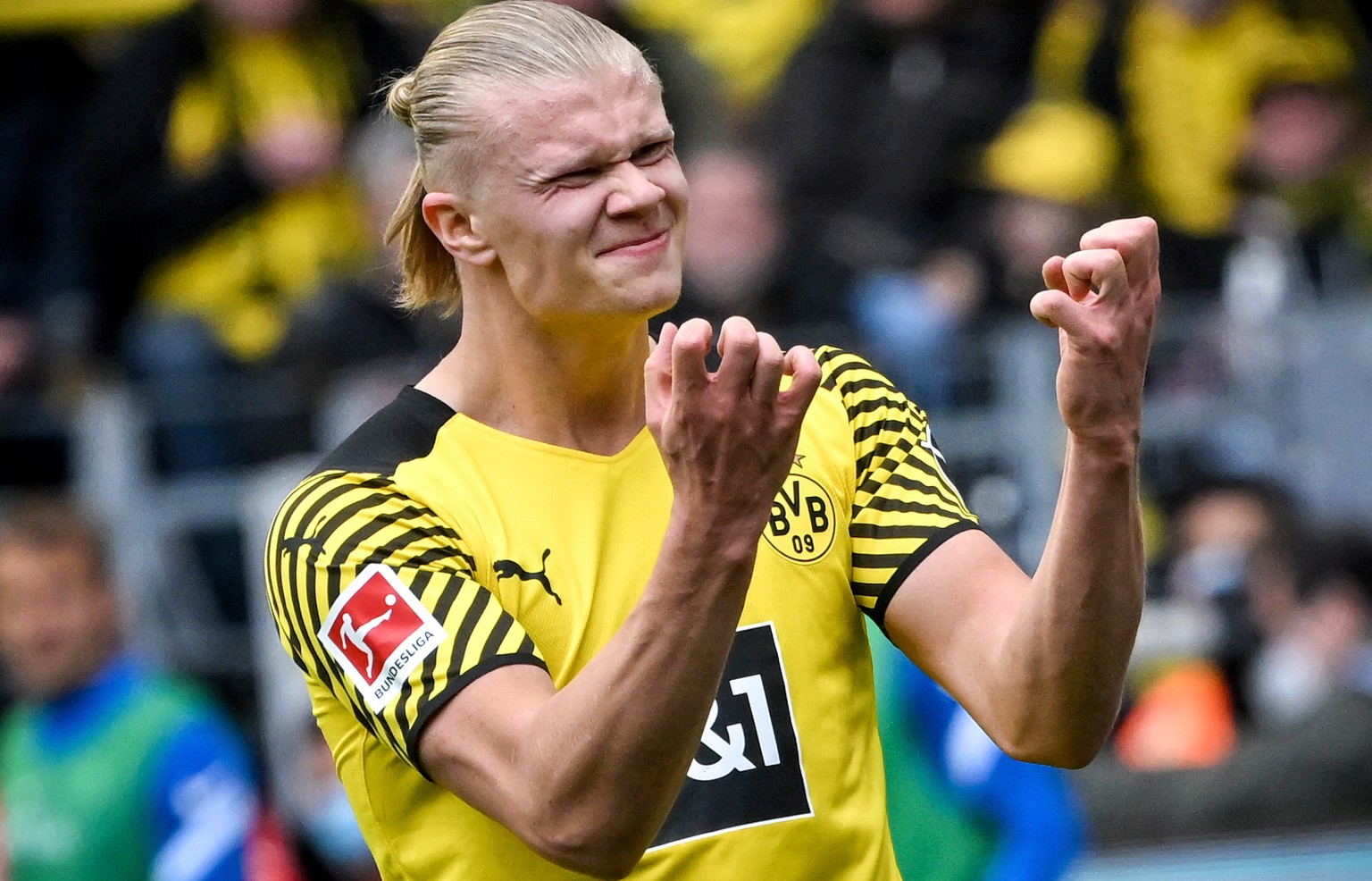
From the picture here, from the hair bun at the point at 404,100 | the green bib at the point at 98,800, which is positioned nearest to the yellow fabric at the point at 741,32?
the green bib at the point at 98,800

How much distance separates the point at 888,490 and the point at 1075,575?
48 centimetres

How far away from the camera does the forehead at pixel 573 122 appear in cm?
274

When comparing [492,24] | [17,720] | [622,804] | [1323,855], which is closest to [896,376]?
[1323,855]

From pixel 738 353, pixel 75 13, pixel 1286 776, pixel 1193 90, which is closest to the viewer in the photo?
pixel 738 353

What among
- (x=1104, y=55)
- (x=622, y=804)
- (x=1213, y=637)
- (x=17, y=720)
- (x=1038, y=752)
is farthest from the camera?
(x=1104, y=55)

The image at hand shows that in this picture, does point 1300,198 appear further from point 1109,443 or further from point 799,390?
point 799,390

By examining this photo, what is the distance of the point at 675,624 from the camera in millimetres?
2357

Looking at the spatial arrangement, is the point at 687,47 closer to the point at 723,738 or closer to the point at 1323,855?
the point at 1323,855

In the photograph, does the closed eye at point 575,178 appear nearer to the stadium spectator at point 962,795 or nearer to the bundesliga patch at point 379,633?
the bundesliga patch at point 379,633

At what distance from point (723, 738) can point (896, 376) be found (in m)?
4.13

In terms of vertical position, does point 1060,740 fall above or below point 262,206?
above

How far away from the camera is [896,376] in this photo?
22.5 feet

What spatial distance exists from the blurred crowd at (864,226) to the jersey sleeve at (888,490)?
3621 millimetres

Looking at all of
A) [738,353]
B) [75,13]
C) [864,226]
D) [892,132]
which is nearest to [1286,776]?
[864,226]
